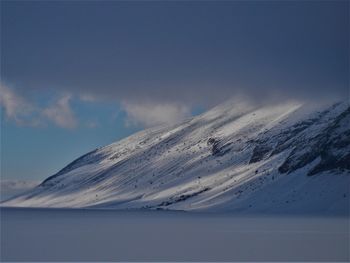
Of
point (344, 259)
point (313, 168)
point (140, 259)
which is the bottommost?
point (344, 259)

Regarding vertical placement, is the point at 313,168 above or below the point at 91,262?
above

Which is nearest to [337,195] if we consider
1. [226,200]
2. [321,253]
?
[226,200]

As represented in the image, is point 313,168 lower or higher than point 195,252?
higher

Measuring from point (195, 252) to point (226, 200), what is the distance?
435 feet

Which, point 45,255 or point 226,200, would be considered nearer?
point 45,255

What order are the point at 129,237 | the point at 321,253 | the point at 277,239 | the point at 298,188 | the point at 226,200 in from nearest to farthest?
the point at 321,253 < the point at 277,239 < the point at 129,237 < the point at 298,188 < the point at 226,200

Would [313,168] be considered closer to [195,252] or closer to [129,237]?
[129,237]

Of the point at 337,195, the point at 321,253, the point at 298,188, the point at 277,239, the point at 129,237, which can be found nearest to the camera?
the point at 321,253

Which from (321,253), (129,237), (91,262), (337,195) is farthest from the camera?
(337,195)

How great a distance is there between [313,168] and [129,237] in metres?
112

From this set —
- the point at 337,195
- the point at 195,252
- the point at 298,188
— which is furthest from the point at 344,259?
the point at 298,188

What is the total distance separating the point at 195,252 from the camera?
53.6 metres

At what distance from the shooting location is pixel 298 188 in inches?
6417

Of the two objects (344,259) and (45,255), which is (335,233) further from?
(45,255)
